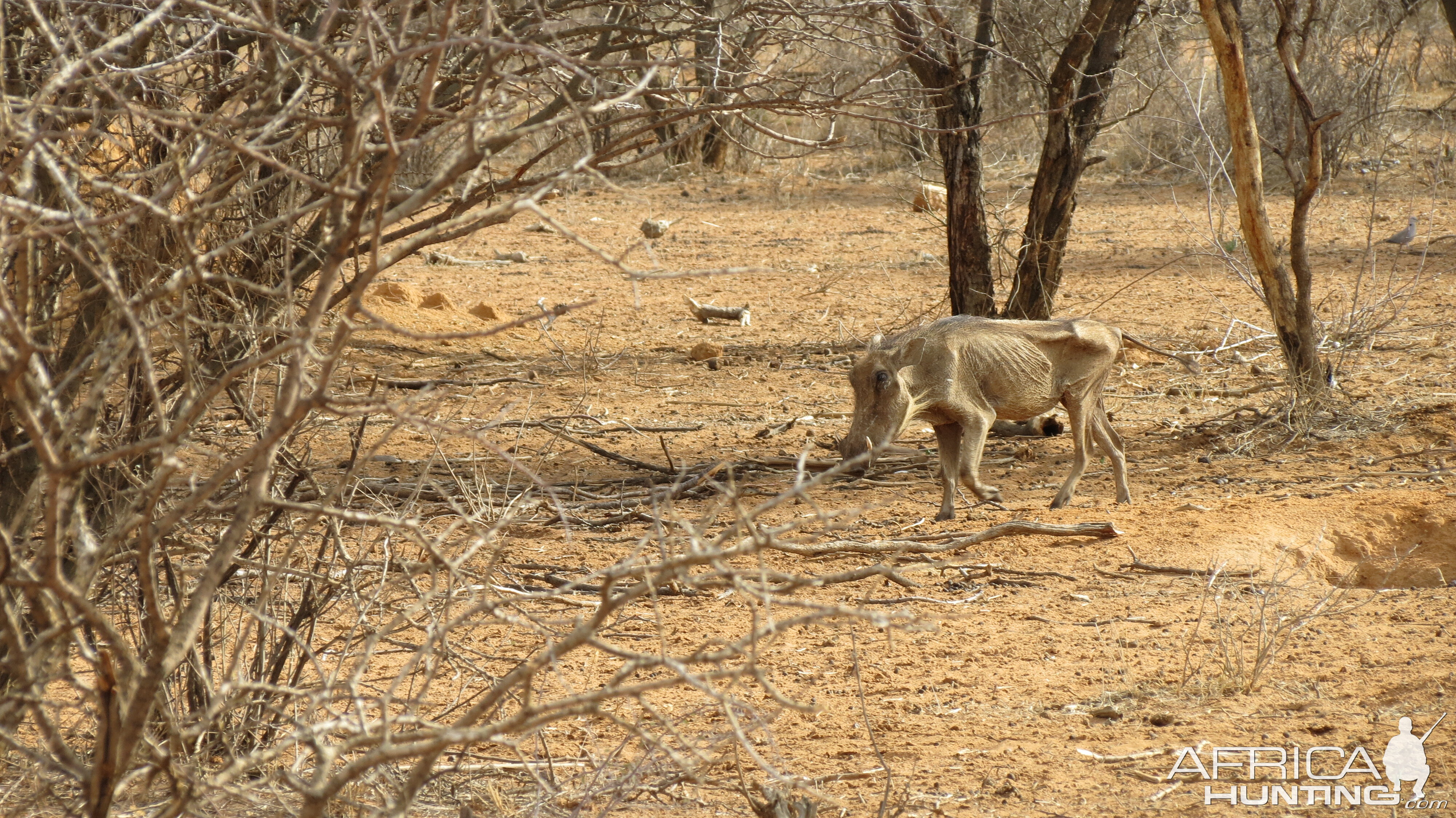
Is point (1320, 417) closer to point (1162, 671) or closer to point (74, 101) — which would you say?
point (1162, 671)

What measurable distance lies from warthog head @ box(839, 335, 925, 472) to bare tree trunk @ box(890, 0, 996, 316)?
193 cm

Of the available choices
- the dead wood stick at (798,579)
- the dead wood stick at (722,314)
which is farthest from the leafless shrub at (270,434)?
the dead wood stick at (722,314)

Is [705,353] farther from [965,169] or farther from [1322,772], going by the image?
[1322,772]

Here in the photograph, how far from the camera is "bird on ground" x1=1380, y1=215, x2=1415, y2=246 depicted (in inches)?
535

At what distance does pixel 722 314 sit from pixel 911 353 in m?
5.54

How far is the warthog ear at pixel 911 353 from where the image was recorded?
703 centimetres

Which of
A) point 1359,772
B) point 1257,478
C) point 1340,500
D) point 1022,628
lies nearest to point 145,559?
point 1359,772

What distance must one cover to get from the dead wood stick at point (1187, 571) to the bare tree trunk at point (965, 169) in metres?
3.14

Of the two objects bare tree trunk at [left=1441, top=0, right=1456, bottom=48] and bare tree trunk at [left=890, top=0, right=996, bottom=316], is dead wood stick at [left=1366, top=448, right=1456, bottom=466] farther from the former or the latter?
bare tree trunk at [left=890, top=0, right=996, bottom=316]

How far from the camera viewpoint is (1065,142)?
859 centimetres

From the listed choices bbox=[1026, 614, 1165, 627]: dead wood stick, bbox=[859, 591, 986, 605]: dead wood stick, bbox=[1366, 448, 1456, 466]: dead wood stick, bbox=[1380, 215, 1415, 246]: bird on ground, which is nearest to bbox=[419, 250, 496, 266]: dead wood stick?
bbox=[1380, 215, 1415, 246]: bird on ground

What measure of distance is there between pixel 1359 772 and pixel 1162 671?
3.05ft

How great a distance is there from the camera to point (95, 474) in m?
3.58

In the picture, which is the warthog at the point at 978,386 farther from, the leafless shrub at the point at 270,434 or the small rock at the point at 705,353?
the small rock at the point at 705,353
